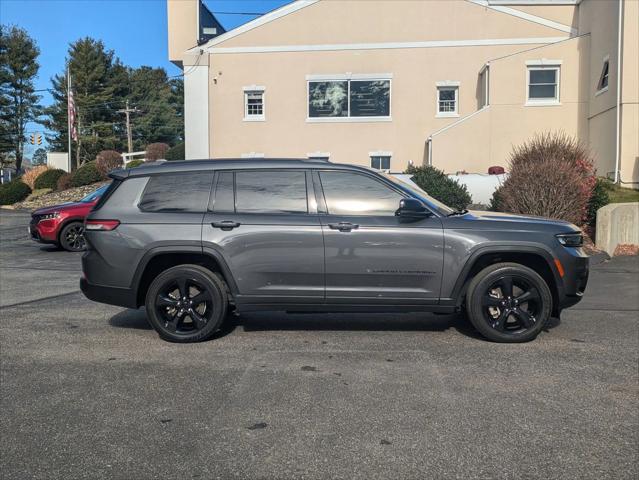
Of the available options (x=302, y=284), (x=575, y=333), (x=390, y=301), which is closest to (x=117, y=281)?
(x=302, y=284)

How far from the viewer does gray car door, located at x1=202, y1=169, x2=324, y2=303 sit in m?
5.71

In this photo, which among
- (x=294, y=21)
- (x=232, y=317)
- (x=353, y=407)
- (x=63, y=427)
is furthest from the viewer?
(x=294, y=21)

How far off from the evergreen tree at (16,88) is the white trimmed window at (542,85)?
5518cm

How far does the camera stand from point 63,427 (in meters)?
3.94

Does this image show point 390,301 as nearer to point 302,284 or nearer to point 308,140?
point 302,284

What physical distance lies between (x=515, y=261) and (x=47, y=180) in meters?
31.5

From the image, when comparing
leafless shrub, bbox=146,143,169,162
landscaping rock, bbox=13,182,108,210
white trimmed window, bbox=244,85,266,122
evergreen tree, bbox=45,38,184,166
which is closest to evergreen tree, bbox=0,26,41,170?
evergreen tree, bbox=45,38,184,166

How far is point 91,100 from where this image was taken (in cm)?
6241

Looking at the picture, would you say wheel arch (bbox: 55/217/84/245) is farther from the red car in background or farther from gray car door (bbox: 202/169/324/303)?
gray car door (bbox: 202/169/324/303)

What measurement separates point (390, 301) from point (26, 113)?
66.5m

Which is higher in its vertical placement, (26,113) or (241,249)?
(26,113)

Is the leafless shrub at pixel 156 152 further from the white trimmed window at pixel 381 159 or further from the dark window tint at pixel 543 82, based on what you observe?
the dark window tint at pixel 543 82

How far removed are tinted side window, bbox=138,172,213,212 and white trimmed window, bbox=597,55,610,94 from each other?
18369 mm

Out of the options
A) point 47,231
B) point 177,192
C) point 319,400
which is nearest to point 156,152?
point 47,231
